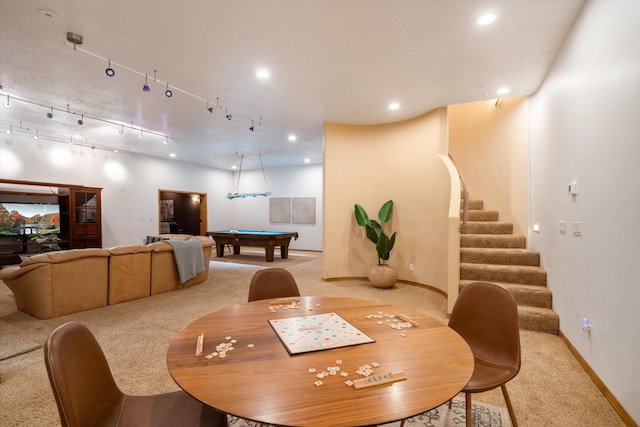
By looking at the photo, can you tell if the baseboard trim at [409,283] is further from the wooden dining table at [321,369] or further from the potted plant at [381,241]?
the wooden dining table at [321,369]

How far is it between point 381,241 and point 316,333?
12.5ft

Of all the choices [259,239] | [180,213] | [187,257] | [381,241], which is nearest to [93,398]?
[187,257]

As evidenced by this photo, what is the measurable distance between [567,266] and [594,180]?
1.02 m

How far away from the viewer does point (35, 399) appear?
2121mm

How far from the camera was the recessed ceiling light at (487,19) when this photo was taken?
102 inches

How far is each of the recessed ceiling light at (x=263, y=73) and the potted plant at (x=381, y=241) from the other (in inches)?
106

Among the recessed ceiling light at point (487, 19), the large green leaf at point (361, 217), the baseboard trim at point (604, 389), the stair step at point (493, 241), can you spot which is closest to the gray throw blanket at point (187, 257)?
the large green leaf at point (361, 217)

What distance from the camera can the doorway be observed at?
11070mm

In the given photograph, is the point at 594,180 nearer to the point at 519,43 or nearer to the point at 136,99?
the point at 519,43

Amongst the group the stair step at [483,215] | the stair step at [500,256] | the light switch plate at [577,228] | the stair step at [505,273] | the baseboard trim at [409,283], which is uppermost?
the stair step at [483,215]

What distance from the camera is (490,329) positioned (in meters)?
1.82

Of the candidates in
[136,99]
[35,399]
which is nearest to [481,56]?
[136,99]

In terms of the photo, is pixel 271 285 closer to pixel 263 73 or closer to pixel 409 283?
pixel 263 73

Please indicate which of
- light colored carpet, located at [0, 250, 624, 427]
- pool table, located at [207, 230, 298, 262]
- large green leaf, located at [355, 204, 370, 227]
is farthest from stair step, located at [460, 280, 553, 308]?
pool table, located at [207, 230, 298, 262]
